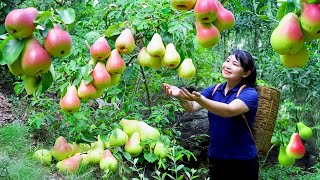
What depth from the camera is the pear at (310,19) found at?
52cm

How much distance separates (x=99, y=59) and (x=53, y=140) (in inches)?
56.1

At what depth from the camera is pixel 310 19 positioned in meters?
0.52

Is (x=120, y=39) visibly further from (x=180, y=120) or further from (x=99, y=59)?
(x=180, y=120)

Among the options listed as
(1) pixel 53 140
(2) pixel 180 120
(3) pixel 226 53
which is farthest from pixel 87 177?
(3) pixel 226 53

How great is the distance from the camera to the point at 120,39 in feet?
4.59

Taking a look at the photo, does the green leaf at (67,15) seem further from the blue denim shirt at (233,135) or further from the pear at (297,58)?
the blue denim shirt at (233,135)

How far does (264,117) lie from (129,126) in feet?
2.52

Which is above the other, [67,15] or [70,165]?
[67,15]

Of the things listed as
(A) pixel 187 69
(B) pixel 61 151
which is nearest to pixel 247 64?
(A) pixel 187 69

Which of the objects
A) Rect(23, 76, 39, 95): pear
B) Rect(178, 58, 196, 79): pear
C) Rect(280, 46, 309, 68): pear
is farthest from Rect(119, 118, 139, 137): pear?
Rect(280, 46, 309, 68): pear

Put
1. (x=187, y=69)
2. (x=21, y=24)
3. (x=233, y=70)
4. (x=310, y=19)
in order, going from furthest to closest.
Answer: (x=233, y=70), (x=187, y=69), (x=21, y=24), (x=310, y=19)

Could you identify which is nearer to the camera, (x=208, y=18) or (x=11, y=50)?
(x=11, y=50)

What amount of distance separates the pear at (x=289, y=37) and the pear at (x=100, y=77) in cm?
80

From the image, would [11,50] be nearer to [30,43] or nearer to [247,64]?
[30,43]
